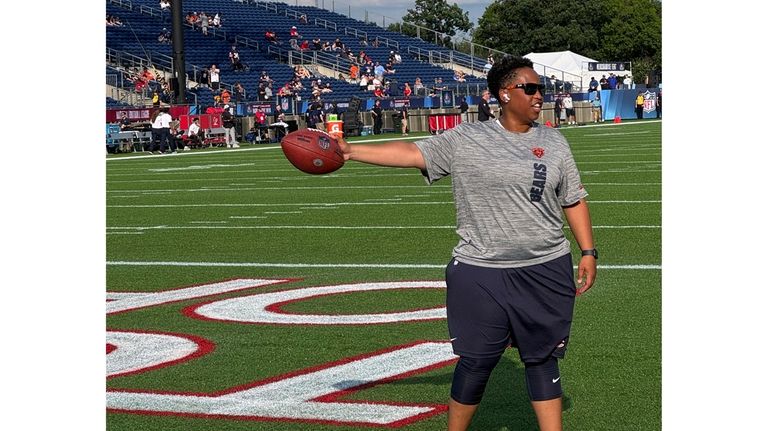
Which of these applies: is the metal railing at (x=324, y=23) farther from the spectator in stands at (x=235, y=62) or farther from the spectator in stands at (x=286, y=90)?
the spectator in stands at (x=286, y=90)

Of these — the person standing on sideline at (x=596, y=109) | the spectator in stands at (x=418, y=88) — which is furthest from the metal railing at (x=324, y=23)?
the person standing on sideline at (x=596, y=109)

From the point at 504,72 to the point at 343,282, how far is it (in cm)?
520

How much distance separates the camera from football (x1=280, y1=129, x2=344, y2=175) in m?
5.60

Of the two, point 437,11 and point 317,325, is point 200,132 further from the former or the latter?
point 437,11

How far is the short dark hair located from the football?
0.69 metres

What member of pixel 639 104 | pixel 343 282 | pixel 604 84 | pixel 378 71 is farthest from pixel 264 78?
pixel 343 282

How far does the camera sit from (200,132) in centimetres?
3791

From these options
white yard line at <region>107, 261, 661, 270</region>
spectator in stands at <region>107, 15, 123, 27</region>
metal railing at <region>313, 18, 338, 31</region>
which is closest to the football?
white yard line at <region>107, 261, 661, 270</region>

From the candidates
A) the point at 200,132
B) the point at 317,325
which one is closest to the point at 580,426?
the point at 317,325

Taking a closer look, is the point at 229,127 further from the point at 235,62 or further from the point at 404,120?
the point at 235,62

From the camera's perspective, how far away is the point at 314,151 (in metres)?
5.61

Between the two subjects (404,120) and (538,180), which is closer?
(538,180)

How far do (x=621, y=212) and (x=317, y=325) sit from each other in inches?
287

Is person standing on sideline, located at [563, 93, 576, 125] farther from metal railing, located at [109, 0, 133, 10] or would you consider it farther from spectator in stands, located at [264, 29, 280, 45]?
metal railing, located at [109, 0, 133, 10]
